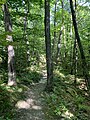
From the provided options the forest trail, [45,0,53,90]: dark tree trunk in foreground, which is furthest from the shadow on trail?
[45,0,53,90]: dark tree trunk in foreground

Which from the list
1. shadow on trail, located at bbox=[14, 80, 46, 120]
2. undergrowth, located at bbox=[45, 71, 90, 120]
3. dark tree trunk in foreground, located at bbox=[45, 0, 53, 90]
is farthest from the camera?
dark tree trunk in foreground, located at bbox=[45, 0, 53, 90]

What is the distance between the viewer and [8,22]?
11086 mm

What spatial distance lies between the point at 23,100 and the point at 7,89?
1.00 metres

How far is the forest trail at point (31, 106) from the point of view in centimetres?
865

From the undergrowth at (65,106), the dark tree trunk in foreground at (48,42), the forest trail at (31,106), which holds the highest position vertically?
the dark tree trunk in foreground at (48,42)

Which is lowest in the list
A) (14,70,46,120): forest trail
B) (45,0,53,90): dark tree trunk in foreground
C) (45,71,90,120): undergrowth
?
(45,71,90,120): undergrowth

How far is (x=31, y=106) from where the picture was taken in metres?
9.73

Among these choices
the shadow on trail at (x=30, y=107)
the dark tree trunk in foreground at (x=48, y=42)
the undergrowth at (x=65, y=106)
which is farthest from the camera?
the dark tree trunk in foreground at (x=48, y=42)

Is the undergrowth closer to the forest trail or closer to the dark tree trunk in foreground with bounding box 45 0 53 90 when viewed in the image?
the forest trail

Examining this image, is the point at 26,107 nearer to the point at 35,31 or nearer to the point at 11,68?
the point at 11,68

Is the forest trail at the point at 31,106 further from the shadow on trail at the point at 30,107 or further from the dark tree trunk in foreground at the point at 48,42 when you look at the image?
the dark tree trunk in foreground at the point at 48,42

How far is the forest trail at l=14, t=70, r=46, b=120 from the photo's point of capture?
8.65 metres

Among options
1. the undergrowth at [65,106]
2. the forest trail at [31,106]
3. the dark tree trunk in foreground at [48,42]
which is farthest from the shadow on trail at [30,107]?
the dark tree trunk in foreground at [48,42]

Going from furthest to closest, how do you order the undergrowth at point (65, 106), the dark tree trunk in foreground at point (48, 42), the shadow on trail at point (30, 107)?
the dark tree trunk in foreground at point (48, 42), the undergrowth at point (65, 106), the shadow on trail at point (30, 107)
